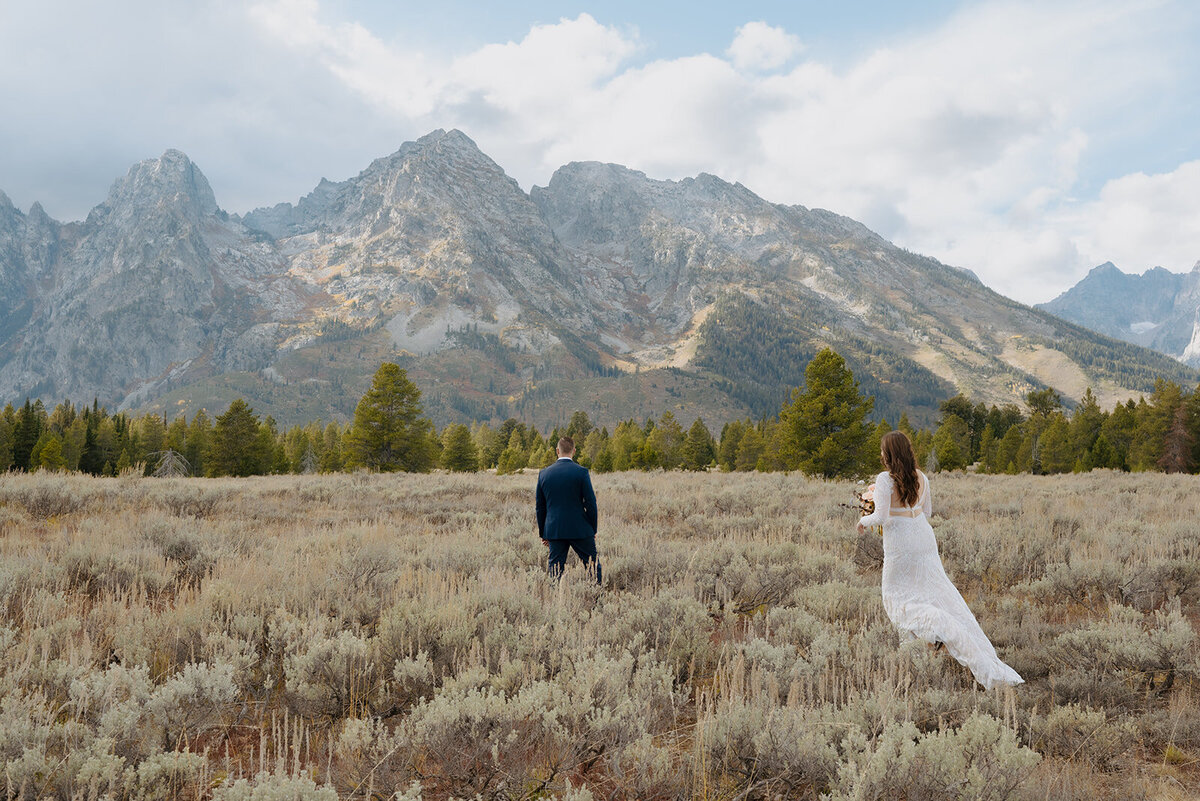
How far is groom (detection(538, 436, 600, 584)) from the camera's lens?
7082 millimetres

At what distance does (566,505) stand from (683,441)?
6660 cm

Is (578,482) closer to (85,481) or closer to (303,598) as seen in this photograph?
(303,598)

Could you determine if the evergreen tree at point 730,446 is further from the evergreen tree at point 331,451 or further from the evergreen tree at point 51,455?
the evergreen tree at point 51,455

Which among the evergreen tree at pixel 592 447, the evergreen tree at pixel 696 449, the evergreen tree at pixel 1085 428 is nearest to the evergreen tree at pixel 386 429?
the evergreen tree at pixel 696 449

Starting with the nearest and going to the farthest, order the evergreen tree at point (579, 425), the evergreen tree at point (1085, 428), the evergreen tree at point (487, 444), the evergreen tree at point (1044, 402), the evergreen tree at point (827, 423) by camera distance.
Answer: the evergreen tree at point (827, 423), the evergreen tree at point (1085, 428), the evergreen tree at point (1044, 402), the evergreen tree at point (487, 444), the evergreen tree at point (579, 425)

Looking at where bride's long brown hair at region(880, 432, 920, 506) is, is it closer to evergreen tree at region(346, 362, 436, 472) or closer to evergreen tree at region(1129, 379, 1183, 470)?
evergreen tree at region(346, 362, 436, 472)

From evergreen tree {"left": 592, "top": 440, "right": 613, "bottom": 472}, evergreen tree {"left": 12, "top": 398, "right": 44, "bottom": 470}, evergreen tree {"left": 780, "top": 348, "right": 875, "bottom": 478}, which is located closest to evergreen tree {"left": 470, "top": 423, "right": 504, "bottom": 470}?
evergreen tree {"left": 592, "top": 440, "right": 613, "bottom": 472}

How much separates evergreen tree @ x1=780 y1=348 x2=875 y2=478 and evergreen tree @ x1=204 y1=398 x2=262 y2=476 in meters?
45.0

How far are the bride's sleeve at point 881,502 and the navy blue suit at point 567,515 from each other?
3222mm

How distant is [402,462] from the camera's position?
38000 mm

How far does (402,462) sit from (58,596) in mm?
34532

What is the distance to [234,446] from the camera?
1890 inches

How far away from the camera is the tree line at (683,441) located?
28.0 meters

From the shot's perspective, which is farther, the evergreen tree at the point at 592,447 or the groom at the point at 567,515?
the evergreen tree at the point at 592,447
